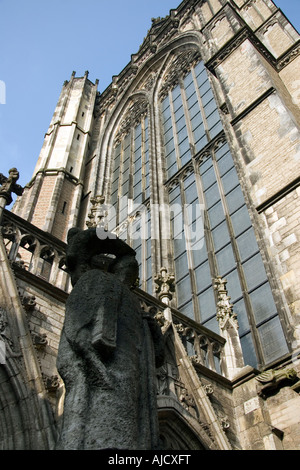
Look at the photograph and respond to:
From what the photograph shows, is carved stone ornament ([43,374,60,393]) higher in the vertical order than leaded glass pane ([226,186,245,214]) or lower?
lower

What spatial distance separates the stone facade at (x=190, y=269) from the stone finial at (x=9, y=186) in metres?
0.27

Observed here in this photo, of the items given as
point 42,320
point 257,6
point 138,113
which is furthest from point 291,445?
point 138,113

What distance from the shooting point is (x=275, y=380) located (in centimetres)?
556

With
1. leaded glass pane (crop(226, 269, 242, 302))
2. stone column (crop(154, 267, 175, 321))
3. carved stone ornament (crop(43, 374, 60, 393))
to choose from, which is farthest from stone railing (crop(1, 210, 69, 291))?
leaded glass pane (crop(226, 269, 242, 302))

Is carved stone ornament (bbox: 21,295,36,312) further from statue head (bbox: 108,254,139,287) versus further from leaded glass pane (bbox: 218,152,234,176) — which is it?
leaded glass pane (bbox: 218,152,234,176)

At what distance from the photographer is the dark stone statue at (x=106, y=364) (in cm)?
189

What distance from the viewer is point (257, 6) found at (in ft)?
48.0

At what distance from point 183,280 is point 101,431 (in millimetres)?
7897

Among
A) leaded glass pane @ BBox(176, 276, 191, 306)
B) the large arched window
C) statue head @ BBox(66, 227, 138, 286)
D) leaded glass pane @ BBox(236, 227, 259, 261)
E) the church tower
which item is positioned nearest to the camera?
statue head @ BBox(66, 227, 138, 286)

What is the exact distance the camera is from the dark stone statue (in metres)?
1.89

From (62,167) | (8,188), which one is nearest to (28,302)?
(8,188)

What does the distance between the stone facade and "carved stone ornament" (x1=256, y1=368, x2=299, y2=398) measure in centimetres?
1

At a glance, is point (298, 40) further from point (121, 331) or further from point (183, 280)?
point (121, 331)
